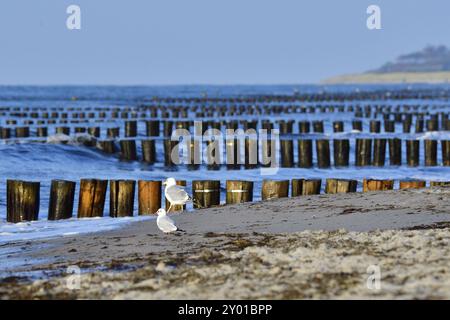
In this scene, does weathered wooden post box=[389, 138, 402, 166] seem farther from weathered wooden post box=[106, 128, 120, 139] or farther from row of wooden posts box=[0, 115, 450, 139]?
weathered wooden post box=[106, 128, 120, 139]

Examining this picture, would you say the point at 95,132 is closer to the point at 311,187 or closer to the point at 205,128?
the point at 205,128

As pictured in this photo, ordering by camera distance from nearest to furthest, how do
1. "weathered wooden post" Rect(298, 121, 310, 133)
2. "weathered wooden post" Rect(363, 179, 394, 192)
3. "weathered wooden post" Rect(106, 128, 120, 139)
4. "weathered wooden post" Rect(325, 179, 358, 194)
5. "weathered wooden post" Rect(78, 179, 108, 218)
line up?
"weathered wooden post" Rect(78, 179, 108, 218) → "weathered wooden post" Rect(325, 179, 358, 194) → "weathered wooden post" Rect(363, 179, 394, 192) → "weathered wooden post" Rect(106, 128, 120, 139) → "weathered wooden post" Rect(298, 121, 310, 133)

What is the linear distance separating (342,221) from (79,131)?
28.2 metres

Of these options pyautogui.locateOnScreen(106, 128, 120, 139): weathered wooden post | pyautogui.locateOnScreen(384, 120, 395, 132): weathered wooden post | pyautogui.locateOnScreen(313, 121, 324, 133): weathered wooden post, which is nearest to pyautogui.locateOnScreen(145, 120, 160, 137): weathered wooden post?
pyautogui.locateOnScreen(106, 128, 120, 139): weathered wooden post

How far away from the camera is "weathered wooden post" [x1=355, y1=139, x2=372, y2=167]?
27.9m

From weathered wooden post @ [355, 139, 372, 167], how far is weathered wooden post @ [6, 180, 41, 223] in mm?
14777

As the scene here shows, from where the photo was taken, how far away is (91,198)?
48.1 feet

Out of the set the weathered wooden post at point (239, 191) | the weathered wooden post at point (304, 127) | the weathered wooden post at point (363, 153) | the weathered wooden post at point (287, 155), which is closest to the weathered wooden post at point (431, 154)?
the weathered wooden post at point (363, 153)

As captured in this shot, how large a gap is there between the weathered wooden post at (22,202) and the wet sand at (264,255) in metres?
2.56

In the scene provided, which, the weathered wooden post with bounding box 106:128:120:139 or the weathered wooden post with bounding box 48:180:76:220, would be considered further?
the weathered wooden post with bounding box 106:128:120:139

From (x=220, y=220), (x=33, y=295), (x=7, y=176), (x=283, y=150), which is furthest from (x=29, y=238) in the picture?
(x=283, y=150)

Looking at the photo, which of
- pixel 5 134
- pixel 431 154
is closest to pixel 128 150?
pixel 5 134

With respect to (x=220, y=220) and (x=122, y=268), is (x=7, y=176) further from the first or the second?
(x=122, y=268)

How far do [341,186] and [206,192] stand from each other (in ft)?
7.07
